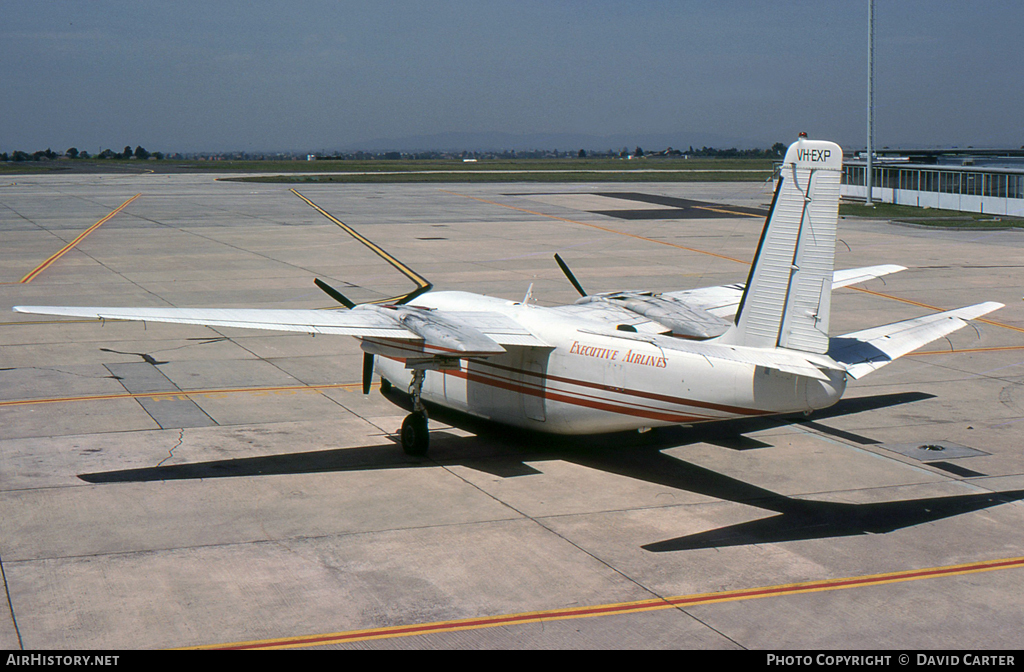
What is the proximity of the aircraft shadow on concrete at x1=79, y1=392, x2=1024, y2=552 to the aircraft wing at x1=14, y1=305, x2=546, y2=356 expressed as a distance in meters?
2.19

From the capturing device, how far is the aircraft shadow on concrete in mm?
13523

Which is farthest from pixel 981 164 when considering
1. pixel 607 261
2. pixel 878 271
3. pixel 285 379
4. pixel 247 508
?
pixel 247 508

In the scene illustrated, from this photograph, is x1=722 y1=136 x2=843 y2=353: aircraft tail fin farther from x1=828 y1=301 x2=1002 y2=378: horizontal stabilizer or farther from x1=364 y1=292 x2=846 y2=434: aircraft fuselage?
x1=828 y1=301 x2=1002 y2=378: horizontal stabilizer

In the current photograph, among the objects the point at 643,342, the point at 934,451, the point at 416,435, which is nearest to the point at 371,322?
the point at 416,435

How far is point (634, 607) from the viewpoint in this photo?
434 inches

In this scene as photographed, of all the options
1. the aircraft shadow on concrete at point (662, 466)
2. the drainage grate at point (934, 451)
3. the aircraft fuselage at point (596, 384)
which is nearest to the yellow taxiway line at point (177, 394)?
the aircraft shadow on concrete at point (662, 466)

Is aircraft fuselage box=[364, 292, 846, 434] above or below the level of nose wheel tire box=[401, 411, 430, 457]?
above

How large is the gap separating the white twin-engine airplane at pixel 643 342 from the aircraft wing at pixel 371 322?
0.12 ft

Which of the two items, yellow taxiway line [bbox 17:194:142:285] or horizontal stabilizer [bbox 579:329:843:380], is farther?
yellow taxiway line [bbox 17:194:142:285]

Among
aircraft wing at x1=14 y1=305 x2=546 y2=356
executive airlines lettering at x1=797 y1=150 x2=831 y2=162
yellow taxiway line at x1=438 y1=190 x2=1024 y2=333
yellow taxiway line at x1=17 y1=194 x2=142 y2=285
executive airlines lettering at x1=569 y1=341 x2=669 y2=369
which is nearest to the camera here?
executive airlines lettering at x1=797 y1=150 x2=831 y2=162

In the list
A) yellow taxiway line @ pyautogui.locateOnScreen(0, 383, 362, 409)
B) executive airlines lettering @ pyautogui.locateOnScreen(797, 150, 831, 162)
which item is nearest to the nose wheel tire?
yellow taxiway line @ pyautogui.locateOnScreen(0, 383, 362, 409)

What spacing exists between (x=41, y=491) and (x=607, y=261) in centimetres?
3067
